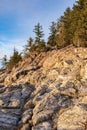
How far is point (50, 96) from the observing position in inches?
1569

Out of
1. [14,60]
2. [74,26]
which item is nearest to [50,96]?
[74,26]

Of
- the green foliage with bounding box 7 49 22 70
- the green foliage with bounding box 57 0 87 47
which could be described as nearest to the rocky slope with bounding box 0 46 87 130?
the green foliage with bounding box 57 0 87 47

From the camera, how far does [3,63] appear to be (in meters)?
81.5

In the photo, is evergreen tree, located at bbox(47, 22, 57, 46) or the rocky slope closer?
the rocky slope

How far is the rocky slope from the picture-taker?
34219mm

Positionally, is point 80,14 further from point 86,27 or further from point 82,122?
point 82,122

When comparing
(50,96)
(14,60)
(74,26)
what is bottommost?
(50,96)

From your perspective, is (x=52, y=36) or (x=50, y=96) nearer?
(x=50, y=96)

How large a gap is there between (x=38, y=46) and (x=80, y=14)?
13.7 meters

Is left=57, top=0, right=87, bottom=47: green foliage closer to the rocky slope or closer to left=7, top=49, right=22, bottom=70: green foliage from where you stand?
the rocky slope

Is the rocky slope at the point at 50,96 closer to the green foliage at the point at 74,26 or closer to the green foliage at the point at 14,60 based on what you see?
the green foliage at the point at 74,26

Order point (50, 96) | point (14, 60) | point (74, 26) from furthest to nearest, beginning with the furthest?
point (14, 60), point (74, 26), point (50, 96)

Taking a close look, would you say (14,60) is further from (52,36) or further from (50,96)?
(50,96)

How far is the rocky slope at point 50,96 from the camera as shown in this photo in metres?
34.2
